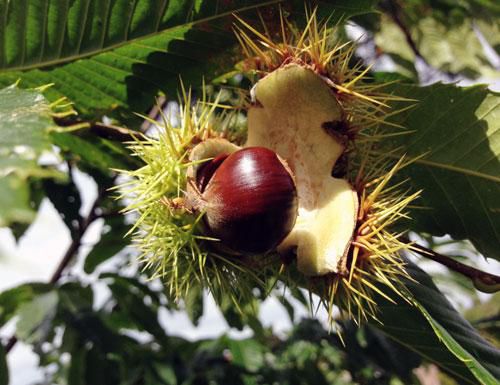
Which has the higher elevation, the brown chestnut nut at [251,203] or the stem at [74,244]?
the brown chestnut nut at [251,203]

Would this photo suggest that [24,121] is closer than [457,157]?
Yes

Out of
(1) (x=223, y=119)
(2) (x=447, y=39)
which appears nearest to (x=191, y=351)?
(1) (x=223, y=119)

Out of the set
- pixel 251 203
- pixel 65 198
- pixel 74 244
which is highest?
Answer: pixel 251 203

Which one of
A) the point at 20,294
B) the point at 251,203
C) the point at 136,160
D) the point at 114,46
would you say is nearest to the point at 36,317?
the point at 20,294

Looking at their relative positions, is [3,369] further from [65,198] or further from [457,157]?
[457,157]

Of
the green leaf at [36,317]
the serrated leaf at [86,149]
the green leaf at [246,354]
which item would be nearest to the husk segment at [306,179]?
the serrated leaf at [86,149]

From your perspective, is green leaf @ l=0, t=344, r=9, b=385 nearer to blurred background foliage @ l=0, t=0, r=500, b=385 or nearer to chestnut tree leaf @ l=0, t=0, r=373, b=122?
blurred background foliage @ l=0, t=0, r=500, b=385

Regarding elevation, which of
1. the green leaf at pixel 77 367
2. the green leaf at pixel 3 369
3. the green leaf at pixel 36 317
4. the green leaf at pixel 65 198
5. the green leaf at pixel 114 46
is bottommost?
the green leaf at pixel 77 367

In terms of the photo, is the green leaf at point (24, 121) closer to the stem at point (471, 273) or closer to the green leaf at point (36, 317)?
the stem at point (471, 273)
